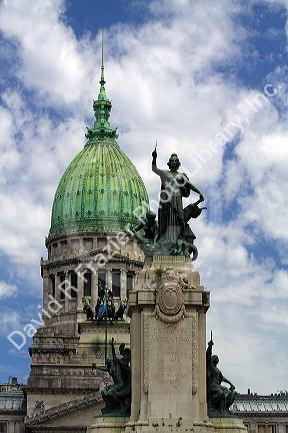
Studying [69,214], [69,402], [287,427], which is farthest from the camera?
[69,214]

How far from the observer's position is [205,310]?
5516cm

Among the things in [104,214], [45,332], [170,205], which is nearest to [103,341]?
[45,332]

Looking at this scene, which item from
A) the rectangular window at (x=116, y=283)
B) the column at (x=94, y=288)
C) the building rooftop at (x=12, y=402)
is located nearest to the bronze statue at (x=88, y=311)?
the column at (x=94, y=288)

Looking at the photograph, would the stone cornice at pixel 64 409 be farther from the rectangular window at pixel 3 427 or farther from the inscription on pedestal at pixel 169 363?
the inscription on pedestal at pixel 169 363

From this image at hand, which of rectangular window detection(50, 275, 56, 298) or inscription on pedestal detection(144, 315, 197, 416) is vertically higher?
rectangular window detection(50, 275, 56, 298)

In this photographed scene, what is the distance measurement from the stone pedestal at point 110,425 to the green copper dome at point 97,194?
108 meters

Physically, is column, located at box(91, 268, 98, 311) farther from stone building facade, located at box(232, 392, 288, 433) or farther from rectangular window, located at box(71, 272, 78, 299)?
stone building facade, located at box(232, 392, 288, 433)

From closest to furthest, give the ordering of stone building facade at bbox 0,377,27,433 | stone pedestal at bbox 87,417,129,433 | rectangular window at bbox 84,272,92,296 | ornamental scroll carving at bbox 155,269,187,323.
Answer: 1. ornamental scroll carving at bbox 155,269,187,323
2. stone pedestal at bbox 87,417,129,433
3. stone building facade at bbox 0,377,27,433
4. rectangular window at bbox 84,272,92,296

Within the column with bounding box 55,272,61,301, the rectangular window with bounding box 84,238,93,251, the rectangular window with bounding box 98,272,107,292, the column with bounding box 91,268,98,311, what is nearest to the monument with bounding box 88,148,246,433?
the rectangular window with bounding box 98,272,107,292

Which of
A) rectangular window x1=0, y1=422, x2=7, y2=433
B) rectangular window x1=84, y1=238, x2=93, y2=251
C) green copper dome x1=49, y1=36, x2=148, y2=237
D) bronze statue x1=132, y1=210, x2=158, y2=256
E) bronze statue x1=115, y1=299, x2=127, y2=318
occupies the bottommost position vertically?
bronze statue x1=132, y1=210, x2=158, y2=256

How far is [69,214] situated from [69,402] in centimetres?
4171

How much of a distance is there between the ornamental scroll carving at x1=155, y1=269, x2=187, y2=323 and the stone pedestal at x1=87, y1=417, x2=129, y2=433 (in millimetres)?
5192

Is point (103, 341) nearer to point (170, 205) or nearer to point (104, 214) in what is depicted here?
point (104, 214)

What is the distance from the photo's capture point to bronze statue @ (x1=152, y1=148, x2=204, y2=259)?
5666 cm
